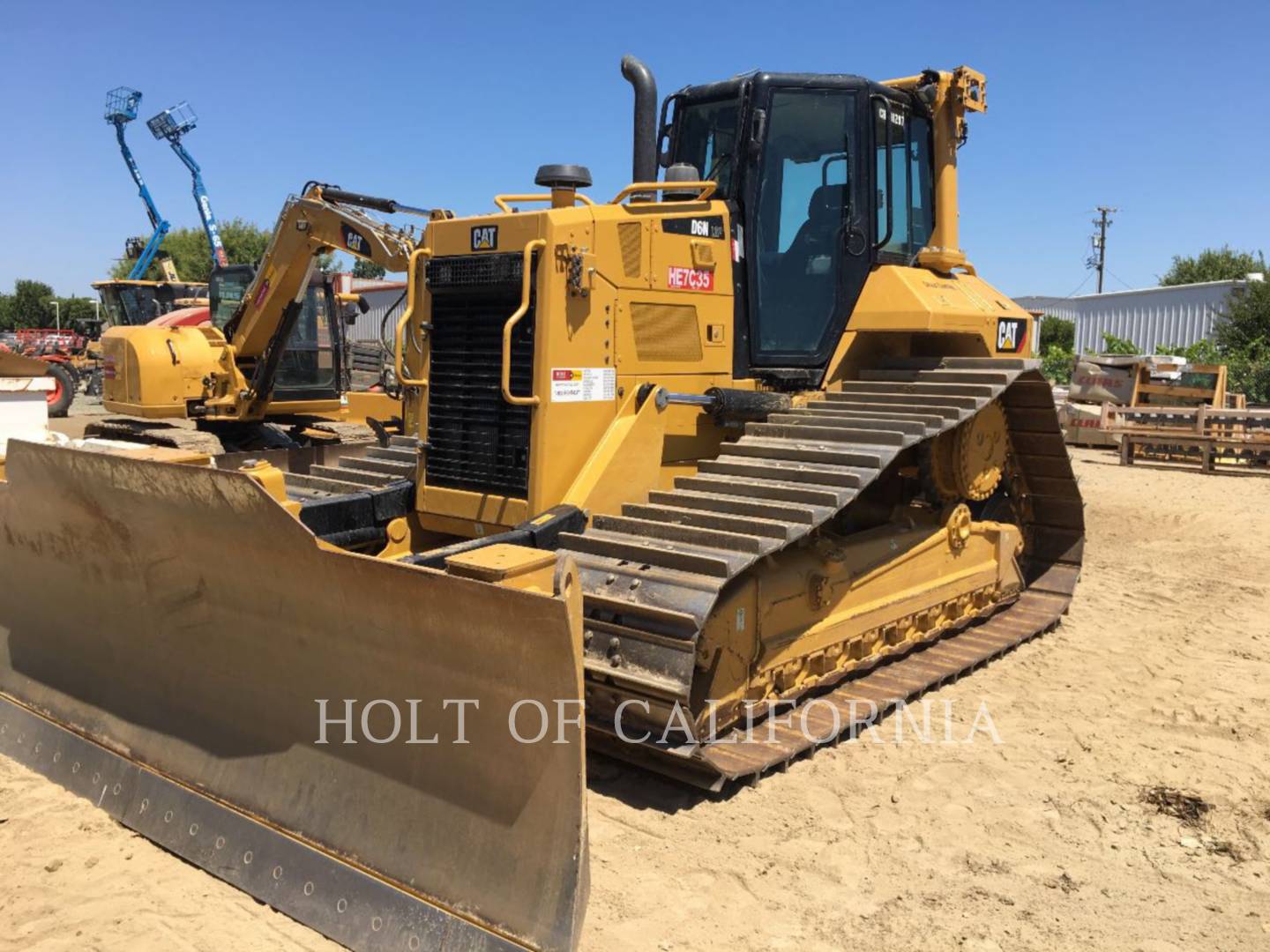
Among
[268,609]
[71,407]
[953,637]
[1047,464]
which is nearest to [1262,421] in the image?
[1047,464]

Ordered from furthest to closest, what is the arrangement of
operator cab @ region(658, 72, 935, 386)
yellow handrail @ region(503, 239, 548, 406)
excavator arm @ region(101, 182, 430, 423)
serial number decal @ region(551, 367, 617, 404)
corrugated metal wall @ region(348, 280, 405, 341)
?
corrugated metal wall @ region(348, 280, 405, 341) < excavator arm @ region(101, 182, 430, 423) < operator cab @ region(658, 72, 935, 386) < serial number decal @ region(551, 367, 617, 404) < yellow handrail @ region(503, 239, 548, 406)

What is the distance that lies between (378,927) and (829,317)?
3.99 metres

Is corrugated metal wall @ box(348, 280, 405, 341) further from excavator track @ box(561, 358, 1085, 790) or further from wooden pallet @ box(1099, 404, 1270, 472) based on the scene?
excavator track @ box(561, 358, 1085, 790)

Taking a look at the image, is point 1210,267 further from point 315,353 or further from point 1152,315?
point 315,353

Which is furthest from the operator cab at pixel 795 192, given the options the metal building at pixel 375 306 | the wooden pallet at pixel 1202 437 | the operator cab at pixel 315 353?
the metal building at pixel 375 306

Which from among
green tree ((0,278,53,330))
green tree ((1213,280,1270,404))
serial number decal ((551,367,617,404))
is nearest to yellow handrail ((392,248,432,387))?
serial number decal ((551,367,617,404))

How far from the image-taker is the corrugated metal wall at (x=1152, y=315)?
31938 mm

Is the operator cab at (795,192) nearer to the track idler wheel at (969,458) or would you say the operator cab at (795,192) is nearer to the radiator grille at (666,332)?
the radiator grille at (666,332)

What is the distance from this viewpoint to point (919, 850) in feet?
13.3

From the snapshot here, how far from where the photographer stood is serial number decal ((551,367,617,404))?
195 inches

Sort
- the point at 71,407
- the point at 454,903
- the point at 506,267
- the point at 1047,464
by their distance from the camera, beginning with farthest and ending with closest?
the point at 71,407 < the point at 1047,464 < the point at 506,267 < the point at 454,903

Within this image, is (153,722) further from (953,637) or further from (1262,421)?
(1262,421)

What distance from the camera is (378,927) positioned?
130 inches

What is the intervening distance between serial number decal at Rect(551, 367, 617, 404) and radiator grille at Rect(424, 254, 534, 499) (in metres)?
0.14
